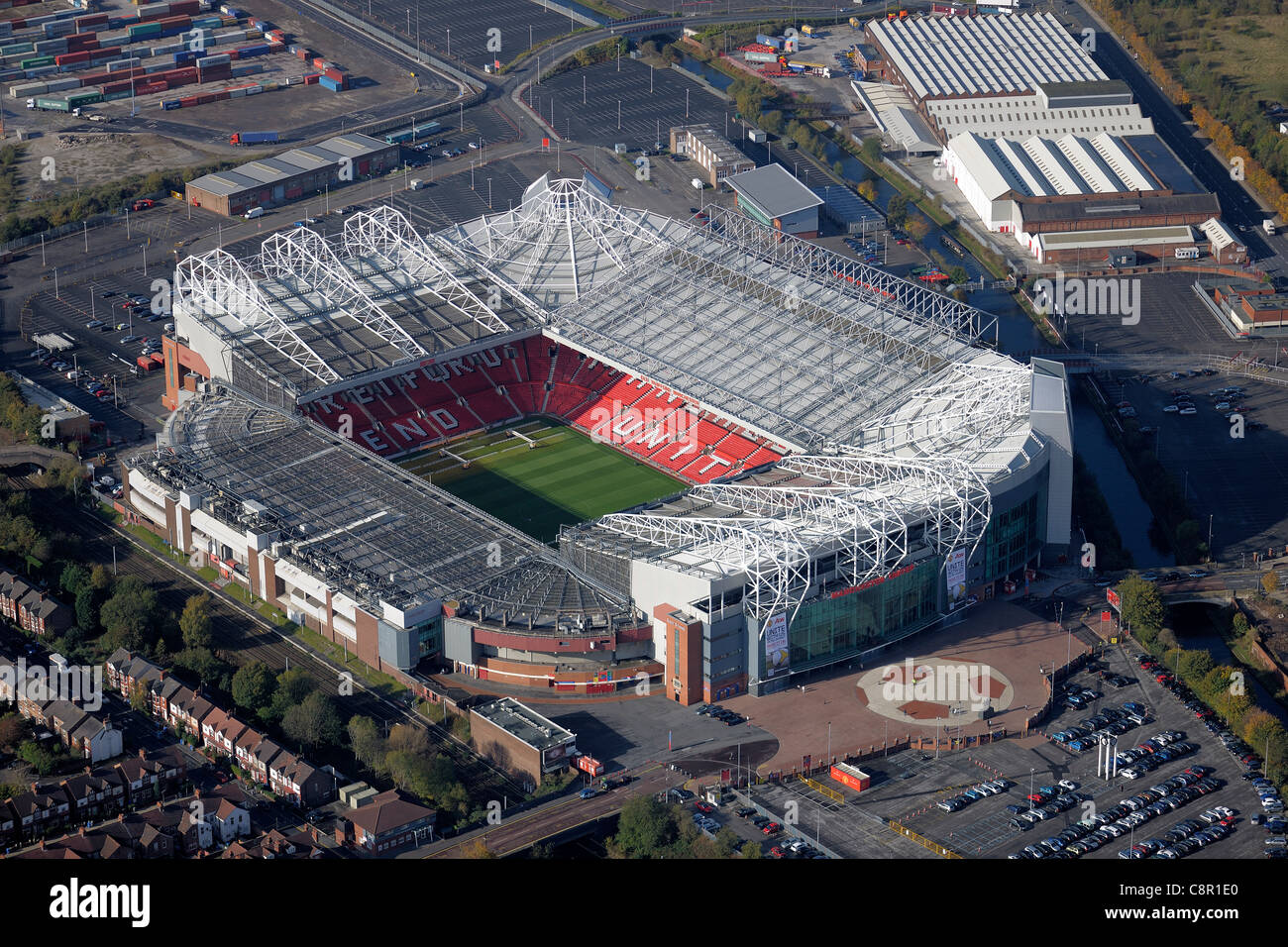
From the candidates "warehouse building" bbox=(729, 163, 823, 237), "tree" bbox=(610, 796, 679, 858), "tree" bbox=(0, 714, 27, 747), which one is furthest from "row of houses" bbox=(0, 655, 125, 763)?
"warehouse building" bbox=(729, 163, 823, 237)

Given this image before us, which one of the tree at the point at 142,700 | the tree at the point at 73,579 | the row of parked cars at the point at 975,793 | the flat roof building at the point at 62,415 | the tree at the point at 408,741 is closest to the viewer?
the row of parked cars at the point at 975,793

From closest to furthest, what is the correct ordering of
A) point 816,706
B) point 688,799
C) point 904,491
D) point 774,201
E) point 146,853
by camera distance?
point 146,853 < point 688,799 < point 816,706 < point 904,491 < point 774,201

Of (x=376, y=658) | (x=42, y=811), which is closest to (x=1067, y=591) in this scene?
(x=376, y=658)

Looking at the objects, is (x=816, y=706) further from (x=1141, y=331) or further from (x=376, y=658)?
(x=1141, y=331)

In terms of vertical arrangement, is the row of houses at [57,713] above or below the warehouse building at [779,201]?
below

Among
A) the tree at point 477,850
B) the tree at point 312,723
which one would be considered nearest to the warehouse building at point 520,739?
the tree at point 477,850

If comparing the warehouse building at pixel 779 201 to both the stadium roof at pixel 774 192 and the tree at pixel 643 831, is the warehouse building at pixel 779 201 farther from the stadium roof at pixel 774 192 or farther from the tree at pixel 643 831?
the tree at pixel 643 831
